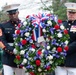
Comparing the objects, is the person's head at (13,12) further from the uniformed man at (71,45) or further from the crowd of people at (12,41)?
the uniformed man at (71,45)

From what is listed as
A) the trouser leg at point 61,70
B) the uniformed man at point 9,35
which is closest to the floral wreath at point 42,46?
the trouser leg at point 61,70

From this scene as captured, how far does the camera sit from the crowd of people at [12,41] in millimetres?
4902

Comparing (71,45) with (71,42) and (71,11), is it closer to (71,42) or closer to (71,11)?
(71,42)


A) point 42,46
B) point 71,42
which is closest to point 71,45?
point 71,42

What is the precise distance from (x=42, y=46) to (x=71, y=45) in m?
0.47

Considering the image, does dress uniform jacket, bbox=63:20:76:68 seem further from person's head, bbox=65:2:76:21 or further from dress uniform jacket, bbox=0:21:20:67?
dress uniform jacket, bbox=0:21:20:67

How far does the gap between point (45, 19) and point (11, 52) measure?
79 cm

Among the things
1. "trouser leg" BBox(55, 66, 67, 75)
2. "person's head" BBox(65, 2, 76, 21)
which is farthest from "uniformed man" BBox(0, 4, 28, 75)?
"person's head" BBox(65, 2, 76, 21)

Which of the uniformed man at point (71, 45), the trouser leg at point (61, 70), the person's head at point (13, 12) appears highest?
the person's head at point (13, 12)

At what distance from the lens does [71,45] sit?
4.81 meters

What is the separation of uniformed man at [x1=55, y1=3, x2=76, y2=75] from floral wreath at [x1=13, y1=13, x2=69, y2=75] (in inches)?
8.0

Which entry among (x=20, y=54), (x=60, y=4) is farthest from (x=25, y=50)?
(x=60, y=4)

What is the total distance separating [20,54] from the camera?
15.3 ft

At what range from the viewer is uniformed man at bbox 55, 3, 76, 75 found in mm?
4859
